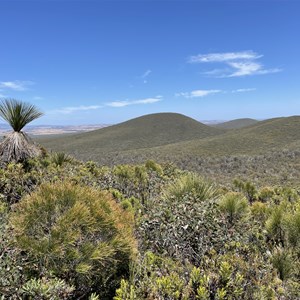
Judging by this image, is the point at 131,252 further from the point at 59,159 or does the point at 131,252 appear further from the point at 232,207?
the point at 59,159

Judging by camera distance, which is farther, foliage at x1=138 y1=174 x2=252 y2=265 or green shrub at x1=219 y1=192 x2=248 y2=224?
green shrub at x1=219 y1=192 x2=248 y2=224

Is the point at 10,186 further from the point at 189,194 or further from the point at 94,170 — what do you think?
the point at 189,194

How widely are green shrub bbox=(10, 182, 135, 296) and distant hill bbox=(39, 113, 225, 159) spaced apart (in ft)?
201

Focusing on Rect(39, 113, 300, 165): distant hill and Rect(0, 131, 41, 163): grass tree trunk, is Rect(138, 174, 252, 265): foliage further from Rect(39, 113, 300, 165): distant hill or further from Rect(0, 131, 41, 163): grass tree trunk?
Rect(39, 113, 300, 165): distant hill

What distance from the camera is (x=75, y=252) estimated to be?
2930 millimetres

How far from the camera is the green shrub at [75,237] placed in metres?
2.88

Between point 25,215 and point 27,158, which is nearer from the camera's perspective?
point 25,215

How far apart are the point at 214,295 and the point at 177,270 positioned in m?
0.64

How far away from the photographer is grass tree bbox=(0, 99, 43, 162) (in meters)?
8.64

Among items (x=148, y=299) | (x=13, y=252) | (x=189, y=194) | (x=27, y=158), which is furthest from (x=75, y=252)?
(x=27, y=158)

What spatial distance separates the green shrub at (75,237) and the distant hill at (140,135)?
6114 cm

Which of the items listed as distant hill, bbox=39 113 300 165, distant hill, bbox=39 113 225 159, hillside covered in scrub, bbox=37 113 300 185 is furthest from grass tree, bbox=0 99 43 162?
distant hill, bbox=39 113 225 159

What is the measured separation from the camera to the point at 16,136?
884 centimetres

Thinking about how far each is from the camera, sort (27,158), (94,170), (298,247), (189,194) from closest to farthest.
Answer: (298,247) → (189,194) → (27,158) → (94,170)
